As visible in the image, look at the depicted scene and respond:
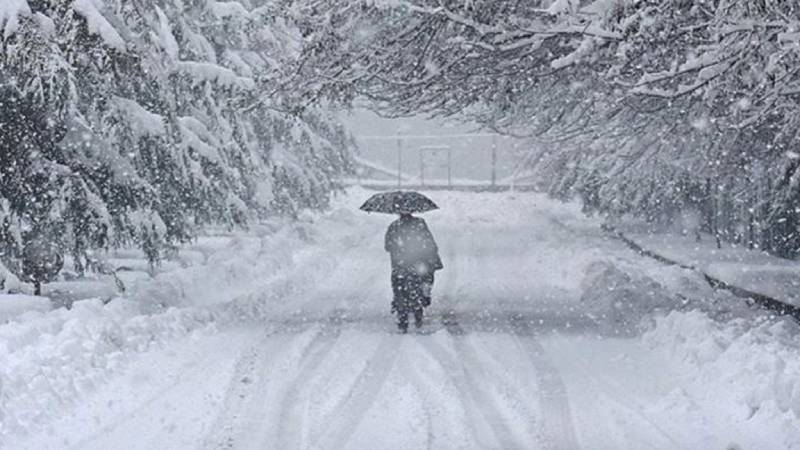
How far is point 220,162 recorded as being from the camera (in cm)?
1460

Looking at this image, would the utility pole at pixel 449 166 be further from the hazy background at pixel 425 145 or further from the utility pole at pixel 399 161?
the utility pole at pixel 399 161

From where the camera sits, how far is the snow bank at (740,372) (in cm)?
745

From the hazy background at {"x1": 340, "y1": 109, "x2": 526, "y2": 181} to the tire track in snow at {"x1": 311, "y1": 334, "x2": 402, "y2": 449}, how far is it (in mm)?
50594

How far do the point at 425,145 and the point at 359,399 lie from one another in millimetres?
54019

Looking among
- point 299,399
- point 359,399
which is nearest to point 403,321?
point 359,399

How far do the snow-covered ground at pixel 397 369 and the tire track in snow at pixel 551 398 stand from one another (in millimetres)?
28

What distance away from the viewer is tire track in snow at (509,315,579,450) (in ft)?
23.8

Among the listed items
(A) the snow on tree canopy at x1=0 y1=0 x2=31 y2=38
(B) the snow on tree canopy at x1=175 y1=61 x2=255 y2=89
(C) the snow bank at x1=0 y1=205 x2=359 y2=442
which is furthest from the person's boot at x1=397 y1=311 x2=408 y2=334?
(A) the snow on tree canopy at x1=0 y1=0 x2=31 y2=38

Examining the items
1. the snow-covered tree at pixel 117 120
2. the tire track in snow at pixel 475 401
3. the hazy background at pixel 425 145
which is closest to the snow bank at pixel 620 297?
the tire track in snow at pixel 475 401

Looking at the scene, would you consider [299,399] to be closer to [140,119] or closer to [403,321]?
[403,321]

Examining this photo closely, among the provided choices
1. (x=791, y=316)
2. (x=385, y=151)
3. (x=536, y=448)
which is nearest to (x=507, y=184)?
(x=385, y=151)

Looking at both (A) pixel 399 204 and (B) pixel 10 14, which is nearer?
(B) pixel 10 14

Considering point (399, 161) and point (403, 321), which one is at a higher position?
point (403, 321)

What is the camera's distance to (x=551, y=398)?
8.52 meters
